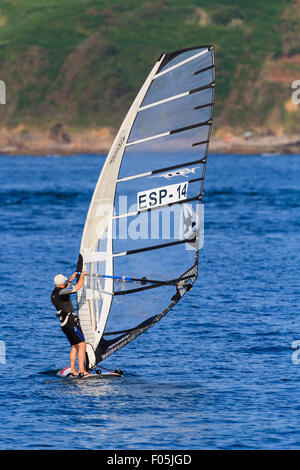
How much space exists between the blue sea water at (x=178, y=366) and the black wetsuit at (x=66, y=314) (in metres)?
1.15

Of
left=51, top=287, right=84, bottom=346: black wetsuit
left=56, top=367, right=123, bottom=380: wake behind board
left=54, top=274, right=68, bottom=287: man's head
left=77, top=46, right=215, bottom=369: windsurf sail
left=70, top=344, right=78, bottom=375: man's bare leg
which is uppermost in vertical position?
left=77, top=46, right=215, bottom=369: windsurf sail

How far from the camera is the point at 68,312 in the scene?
19938mm

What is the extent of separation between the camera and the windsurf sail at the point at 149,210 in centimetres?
1967

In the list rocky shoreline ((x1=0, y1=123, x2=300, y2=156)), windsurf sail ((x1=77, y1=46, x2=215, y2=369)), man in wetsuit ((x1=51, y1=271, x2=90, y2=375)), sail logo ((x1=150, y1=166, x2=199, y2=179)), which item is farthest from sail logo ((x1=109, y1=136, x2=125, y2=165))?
rocky shoreline ((x1=0, y1=123, x2=300, y2=156))

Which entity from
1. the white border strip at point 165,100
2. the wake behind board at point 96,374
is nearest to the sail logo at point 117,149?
the white border strip at point 165,100

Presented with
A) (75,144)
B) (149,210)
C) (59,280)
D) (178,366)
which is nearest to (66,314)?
(59,280)

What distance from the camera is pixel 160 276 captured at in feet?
67.7

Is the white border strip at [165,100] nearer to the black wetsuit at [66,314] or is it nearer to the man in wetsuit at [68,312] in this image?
the man in wetsuit at [68,312]

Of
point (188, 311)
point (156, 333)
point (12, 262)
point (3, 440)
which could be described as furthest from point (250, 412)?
point (12, 262)

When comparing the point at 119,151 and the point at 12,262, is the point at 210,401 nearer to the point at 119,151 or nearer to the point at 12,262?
the point at 119,151

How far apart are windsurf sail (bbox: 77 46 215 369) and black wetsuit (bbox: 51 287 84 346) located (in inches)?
18.4

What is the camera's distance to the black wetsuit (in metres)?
19.8

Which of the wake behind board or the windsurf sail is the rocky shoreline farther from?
the windsurf sail

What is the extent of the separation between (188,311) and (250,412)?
11.5 metres
